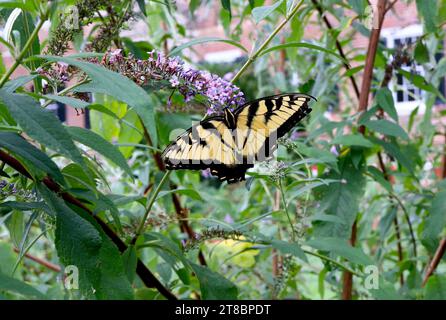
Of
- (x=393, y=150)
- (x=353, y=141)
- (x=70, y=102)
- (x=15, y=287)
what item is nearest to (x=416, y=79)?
(x=393, y=150)

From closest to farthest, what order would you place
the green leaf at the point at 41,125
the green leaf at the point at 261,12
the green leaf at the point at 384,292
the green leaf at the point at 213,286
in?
the green leaf at the point at 41,125 < the green leaf at the point at 261,12 < the green leaf at the point at 213,286 < the green leaf at the point at 384,292

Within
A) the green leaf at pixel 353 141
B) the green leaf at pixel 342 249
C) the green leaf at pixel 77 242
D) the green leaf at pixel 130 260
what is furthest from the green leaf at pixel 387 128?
the green leaf at pixel 77 242

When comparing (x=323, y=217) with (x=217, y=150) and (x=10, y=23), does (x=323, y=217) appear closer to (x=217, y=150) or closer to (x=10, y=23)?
(x=217, y=150)

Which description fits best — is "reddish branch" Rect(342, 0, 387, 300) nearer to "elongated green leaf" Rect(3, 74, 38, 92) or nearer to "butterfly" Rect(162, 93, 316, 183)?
"butterfly" Rect(162, 93, 316, 183)

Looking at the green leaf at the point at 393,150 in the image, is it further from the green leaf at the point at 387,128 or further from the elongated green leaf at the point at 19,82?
the elongated green leaf at the point at 19,82

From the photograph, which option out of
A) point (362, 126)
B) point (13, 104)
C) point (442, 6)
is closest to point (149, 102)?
point (13, 104)

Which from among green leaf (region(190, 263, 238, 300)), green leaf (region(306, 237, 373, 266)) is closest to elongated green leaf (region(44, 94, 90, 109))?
green leaf (region(190, 263, 238, 300))
